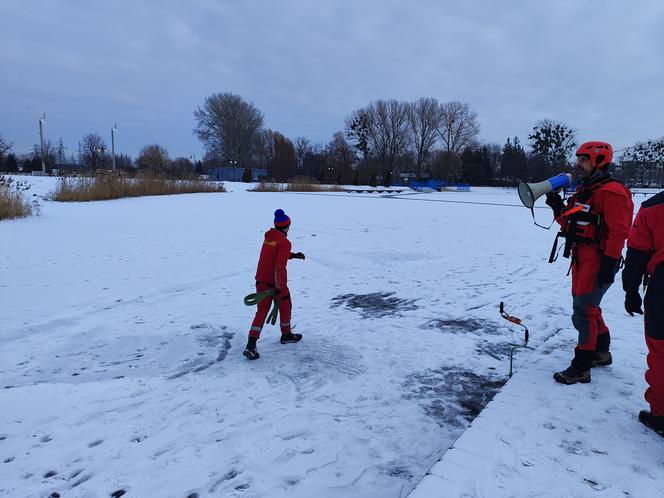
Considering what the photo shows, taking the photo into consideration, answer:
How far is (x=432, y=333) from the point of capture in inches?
211

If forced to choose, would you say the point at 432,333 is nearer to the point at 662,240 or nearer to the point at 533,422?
the point at 533,422

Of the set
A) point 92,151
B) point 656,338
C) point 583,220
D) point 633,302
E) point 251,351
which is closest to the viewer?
point 656,338

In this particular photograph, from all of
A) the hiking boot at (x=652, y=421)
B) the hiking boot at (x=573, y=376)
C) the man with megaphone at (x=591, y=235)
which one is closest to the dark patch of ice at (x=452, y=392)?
the hiking boot at (x=573, y=376)

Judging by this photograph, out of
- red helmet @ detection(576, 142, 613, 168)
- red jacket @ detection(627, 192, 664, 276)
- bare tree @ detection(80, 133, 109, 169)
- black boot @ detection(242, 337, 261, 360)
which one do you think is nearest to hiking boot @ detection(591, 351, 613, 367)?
red jacket @ detection(627, 192, 664, 276)

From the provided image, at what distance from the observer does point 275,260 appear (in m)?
4.76

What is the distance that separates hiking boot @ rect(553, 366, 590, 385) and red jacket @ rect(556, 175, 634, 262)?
0.91 m

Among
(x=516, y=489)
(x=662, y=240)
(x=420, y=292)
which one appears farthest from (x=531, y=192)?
(x=420, y=292)

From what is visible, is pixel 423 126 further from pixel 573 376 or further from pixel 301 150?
pixel 573 376

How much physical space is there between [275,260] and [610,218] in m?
2.99

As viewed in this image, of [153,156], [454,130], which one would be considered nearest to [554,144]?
[454,130]

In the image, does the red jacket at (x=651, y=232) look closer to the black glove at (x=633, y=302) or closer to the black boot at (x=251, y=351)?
the black glove at (x=633, y=302)

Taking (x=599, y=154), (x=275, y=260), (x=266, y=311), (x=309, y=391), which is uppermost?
(x=599, y=154)

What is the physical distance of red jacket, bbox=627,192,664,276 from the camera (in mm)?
2967

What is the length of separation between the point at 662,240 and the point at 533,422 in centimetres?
144
